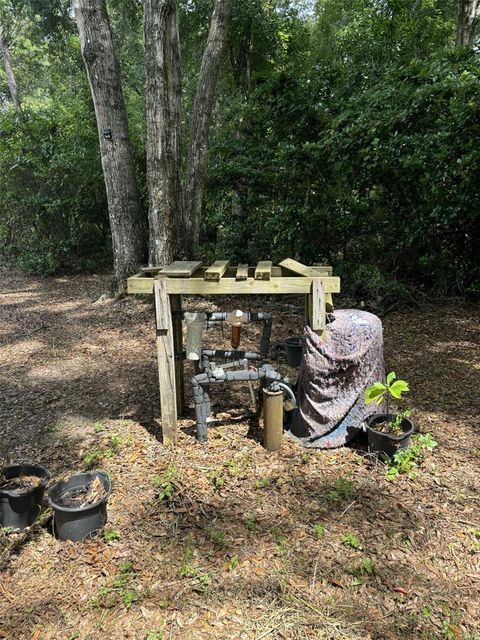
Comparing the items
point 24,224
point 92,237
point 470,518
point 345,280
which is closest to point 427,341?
point 345,280

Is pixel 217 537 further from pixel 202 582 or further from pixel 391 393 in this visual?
pixel 391 393

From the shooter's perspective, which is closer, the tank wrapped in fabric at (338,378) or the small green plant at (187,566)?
the small green plant at (187,566)

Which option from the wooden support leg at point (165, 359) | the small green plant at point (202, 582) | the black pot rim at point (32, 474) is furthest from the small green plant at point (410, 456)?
the black pot rim at point (32, 474)

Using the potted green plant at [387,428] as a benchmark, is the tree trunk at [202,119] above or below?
above

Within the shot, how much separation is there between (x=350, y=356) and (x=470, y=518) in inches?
46.6

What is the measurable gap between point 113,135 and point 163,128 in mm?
1087

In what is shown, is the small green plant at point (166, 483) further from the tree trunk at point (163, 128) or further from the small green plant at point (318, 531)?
the tree trunk at point (163, 128)

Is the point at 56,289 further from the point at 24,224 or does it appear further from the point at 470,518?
the point at 470,518

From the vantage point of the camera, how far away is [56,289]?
993 cm

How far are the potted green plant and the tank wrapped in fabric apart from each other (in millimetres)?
98

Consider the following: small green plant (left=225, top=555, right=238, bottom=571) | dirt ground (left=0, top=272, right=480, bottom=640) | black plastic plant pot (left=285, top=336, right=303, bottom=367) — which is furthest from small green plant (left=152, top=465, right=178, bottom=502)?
black plastic plant pot (left=285, top=336, right=303, bottom=367)

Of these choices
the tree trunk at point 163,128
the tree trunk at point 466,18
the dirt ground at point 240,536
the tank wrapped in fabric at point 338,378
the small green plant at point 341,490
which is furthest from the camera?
the tree trunk at point 466,18

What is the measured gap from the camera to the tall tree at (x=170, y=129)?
22.7ft

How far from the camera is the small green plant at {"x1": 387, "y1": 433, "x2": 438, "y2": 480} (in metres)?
2.90
